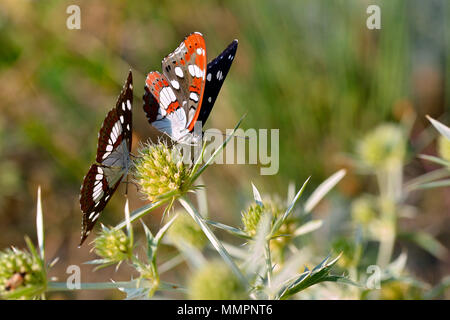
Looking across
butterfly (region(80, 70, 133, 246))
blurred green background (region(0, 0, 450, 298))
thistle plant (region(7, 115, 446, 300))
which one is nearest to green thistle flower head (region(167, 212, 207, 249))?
thistle plant (region(7, 115, 446, 300))

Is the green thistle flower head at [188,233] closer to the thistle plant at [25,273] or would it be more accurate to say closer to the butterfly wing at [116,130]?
the butterfly wing at [116,130]

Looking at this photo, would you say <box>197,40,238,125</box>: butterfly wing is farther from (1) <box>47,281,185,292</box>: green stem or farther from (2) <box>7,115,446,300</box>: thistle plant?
(1) <box>47,281,185,292</box>: green stem

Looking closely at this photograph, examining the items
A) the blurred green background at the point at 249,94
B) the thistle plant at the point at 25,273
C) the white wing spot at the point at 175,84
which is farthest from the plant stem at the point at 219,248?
the blurred green background at the point at 249,94

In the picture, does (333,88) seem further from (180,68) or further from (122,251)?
(122,251)

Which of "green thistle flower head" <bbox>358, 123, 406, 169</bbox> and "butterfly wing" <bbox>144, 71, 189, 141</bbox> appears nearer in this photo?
"butterfly wing" <bbox>144, 71, 189, 141</bbox>

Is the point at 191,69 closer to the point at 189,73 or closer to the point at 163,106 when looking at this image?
the point at 189,73

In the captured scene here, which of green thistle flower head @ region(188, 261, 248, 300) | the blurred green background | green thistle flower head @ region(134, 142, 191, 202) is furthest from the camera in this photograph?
the blurred green background
